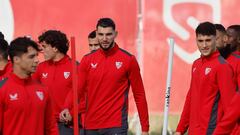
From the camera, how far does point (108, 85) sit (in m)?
10.7

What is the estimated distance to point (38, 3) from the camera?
48.1 ft

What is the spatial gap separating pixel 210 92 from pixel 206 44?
0.51 m

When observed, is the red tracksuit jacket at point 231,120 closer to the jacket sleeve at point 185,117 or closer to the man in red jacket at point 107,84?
the jacket sleeve at point 185,117

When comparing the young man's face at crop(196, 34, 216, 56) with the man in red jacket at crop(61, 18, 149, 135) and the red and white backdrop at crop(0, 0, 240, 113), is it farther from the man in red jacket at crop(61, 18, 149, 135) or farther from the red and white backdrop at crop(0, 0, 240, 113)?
the red and white backdrop at crop(0, 0, 240, 113)

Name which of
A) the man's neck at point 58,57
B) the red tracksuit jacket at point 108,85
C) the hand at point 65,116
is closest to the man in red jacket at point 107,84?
the red tracksuit jacket at point 108,85

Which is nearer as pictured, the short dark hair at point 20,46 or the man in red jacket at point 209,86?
the short dark hair at point 20,46

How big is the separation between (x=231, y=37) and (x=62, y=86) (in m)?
2.23

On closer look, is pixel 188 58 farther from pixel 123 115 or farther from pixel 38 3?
pixel 123 115

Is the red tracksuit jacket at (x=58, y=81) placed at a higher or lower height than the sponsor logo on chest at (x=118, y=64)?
lower

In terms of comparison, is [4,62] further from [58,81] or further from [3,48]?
[58,81]

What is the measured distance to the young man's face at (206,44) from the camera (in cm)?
962

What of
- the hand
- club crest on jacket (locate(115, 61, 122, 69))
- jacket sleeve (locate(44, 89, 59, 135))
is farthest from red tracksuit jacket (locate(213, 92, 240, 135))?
the hand

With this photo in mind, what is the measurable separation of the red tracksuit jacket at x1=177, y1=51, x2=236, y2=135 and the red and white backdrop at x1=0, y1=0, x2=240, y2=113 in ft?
15.4

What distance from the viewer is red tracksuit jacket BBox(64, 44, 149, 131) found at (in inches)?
420
